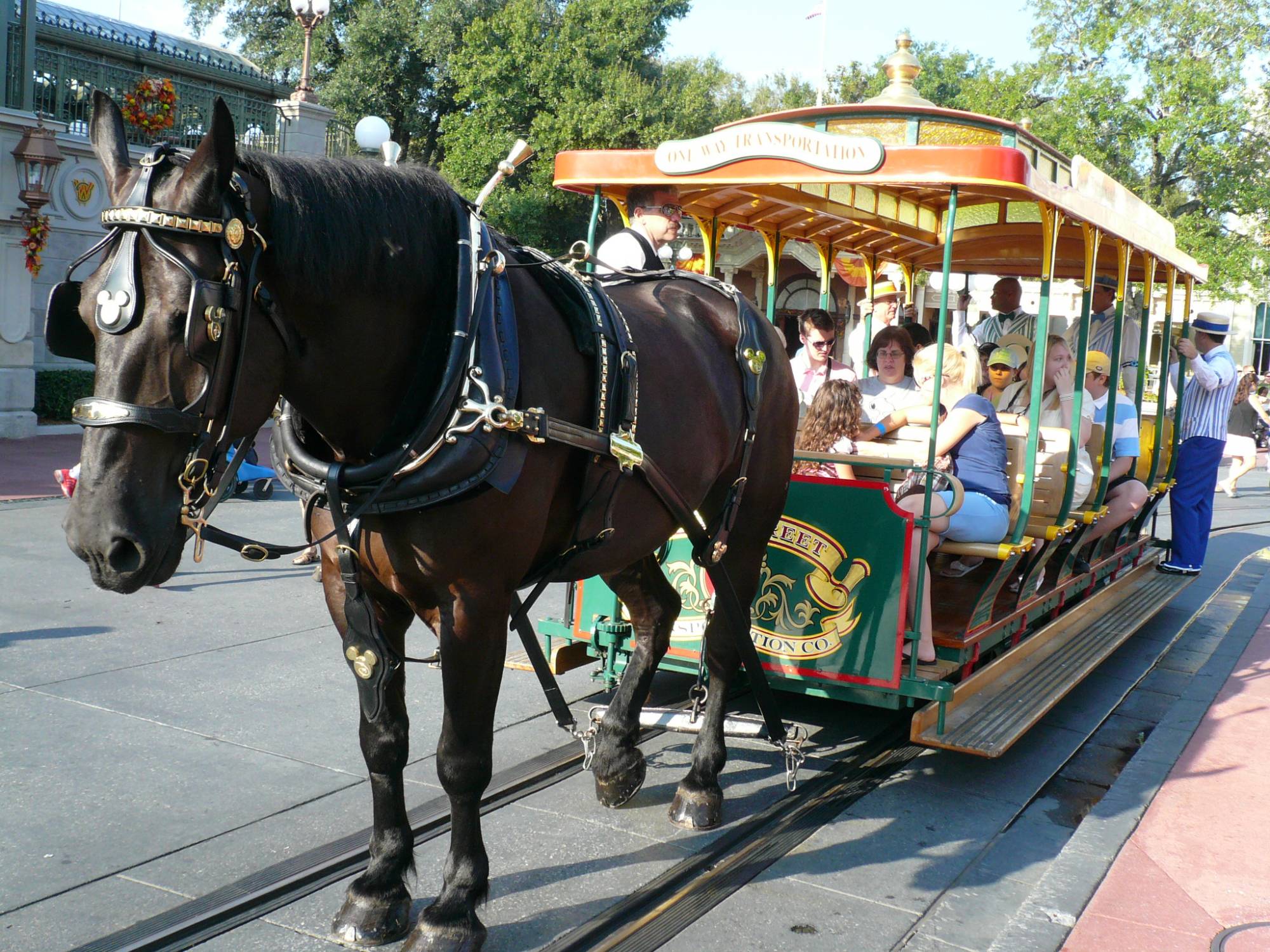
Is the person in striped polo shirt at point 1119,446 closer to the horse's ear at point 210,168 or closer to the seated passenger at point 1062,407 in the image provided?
the seated passenger at point 1062,407

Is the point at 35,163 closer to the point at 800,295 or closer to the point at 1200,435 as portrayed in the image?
the point at 1200,435

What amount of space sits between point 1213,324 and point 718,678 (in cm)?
668

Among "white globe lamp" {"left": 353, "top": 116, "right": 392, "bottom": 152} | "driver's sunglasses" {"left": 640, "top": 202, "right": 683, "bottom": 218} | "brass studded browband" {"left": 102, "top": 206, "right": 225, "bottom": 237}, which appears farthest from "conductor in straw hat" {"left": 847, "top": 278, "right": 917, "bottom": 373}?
"brass studded browband" {"left": 102, "top": 206, "right": 225, "bottom": 237}

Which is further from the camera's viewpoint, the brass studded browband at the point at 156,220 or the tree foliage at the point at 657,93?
the tree foliage at the point at 657,93

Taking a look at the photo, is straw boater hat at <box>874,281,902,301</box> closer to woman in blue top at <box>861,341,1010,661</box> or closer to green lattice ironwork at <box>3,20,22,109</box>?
woman in blue top at <box>861,341,1010,661</box>

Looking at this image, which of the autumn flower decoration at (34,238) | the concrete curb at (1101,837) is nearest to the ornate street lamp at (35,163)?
the autumn flower decoration at (34,238)

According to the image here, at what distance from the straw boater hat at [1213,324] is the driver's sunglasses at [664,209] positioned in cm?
593

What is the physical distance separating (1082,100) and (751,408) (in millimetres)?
26367

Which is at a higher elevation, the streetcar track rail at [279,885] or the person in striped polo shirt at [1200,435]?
the person in striped polo shirt at [1200,435]

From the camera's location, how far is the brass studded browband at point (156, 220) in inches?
87.6

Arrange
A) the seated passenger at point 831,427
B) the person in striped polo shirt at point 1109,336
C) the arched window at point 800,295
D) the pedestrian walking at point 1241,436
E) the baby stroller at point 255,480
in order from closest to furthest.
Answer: the seated passenger at point 831,427 < the person in striped polo shirt at point 1109,336 < the arched window at point 800,295 < the baby stroller at point 255,480 < the pedestrian walking at point 1241,436

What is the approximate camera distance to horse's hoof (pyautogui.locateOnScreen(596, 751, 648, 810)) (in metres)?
4.22

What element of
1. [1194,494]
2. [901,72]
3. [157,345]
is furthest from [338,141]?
[157,345]

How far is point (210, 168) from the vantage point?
2254mm
